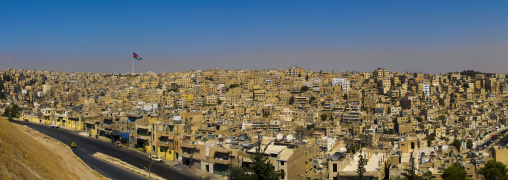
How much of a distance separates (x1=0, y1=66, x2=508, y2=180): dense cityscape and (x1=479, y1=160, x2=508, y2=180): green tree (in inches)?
2.6

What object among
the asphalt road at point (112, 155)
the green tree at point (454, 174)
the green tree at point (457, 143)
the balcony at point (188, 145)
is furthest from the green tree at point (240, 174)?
the green tree at point (457, 143)

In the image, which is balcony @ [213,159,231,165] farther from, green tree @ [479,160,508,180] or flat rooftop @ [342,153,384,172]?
green tree @ [479,160,508,180]

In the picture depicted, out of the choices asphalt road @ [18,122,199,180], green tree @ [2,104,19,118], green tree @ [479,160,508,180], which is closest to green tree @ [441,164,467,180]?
green tree @ [479,160,508,180]

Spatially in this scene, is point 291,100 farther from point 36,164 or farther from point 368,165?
point 36,164

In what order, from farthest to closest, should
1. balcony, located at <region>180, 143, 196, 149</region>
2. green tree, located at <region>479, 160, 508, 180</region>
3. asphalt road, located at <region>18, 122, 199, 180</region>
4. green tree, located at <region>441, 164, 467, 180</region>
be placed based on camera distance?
1. balcony, located at <region>180, 143, 196, 149</region>
2. asphalt road, located at <region>18, 122, 199, 180</region>
3. green tree, located at <region>479, 160, 508, 180</region>
4. green tree, located at <region>441, 164, 467, 180</region>

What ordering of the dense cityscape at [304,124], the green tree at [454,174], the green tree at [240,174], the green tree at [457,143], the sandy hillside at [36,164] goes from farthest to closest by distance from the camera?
1. the green tree at [457,143]
2. the dense cityscape at [304,124]
3. the green tree at [454,174]
4. the green tree at [240,174]
5. the sandy hillside at [36,164]

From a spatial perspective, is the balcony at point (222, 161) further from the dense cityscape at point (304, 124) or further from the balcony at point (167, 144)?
the balcony at point (167, 144)

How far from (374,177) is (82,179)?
43.9ft

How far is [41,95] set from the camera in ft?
262

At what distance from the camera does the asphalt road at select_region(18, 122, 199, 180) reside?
23.1 meters

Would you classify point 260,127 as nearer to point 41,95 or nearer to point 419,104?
point 419,104

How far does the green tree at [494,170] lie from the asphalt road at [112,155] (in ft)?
48.4

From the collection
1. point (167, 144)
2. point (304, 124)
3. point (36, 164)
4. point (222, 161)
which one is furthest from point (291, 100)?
point (36, 164)

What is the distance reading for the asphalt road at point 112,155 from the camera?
23094 mm
